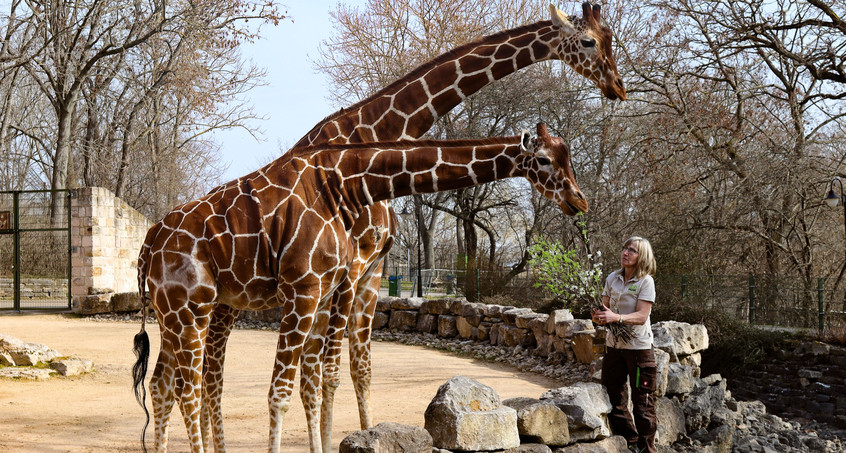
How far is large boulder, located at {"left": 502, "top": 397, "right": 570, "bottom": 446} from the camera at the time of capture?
4.96m

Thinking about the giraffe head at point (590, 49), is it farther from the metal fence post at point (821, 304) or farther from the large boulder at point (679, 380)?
the metal fence post at point (821, 304)

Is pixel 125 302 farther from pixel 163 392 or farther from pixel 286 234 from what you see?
pixel 286 234

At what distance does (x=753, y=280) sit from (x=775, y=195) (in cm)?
197

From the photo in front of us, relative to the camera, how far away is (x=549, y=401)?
546cm

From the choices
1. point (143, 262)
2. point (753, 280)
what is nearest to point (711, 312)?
point (753, 280)

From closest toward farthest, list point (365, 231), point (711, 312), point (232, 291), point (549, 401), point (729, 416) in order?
point (232, 291) < point (365, 231) < point (549, 401) < point (729, 416) < point (711, 312)

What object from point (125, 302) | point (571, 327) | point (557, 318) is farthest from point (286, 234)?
point (125, 302)

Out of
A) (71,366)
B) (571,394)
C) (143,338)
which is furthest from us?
(71,366)

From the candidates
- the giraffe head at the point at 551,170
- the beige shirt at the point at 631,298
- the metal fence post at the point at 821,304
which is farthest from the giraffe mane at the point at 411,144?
the metal fence post at the point at 821,304

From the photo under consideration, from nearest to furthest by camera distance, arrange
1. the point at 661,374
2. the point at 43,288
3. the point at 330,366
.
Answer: the point at 330,366, the point at 661,374, the point at 43,288

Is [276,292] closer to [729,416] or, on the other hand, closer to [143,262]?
[143,262]

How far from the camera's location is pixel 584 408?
5441mm

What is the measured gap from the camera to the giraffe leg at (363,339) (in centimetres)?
524

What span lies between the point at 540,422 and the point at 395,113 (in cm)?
234
